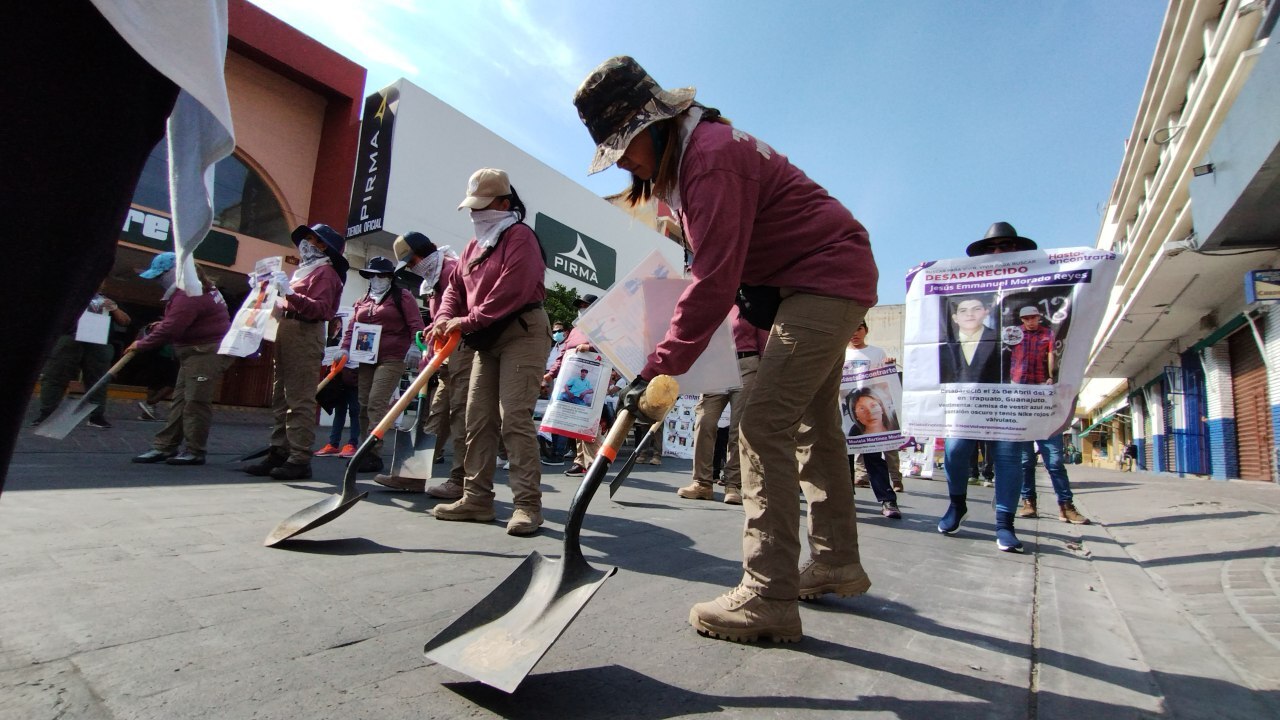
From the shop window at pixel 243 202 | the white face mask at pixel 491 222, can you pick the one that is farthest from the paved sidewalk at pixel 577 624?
the shop window at pixel 243 202

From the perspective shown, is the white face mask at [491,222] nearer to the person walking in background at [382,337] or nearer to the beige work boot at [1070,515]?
the person walking in background at [382,337]

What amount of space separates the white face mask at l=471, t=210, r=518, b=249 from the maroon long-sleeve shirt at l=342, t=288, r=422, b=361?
7.39 ft

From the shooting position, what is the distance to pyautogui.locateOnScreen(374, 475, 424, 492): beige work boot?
4.52 metres

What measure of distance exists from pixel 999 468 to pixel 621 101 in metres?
3.20

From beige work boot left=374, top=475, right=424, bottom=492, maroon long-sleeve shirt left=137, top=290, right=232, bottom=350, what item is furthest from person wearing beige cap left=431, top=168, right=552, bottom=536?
maroon long-sleeve shirt left=137, top=290, right=232, bottom=350

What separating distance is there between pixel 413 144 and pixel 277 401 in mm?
11767

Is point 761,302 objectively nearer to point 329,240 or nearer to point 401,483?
point 401,483

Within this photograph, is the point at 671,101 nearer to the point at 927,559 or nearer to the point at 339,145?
the point at 927,559

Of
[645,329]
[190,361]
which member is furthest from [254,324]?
[645,329]

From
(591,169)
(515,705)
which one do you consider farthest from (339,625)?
(591,169)

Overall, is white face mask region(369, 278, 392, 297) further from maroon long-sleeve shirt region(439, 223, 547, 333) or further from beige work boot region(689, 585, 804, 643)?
beige work boot region(689, 585, 804, 643)

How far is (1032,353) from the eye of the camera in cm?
380

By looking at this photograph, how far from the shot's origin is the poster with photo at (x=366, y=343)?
5672mm

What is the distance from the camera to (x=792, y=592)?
6.45ft
